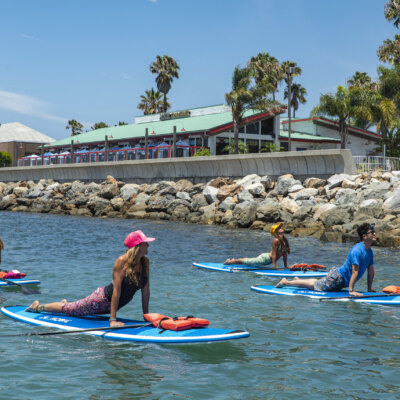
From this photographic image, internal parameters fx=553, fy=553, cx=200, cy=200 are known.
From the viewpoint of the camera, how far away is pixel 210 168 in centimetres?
3469

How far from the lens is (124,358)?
7125mm

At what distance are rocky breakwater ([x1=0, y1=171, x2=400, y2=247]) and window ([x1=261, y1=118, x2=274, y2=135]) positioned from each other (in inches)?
463

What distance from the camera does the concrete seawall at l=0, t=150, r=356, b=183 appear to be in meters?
29.2

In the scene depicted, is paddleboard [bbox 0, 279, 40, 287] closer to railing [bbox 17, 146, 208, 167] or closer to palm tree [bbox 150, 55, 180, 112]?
railing [bbox 17, 146, 208, 167]

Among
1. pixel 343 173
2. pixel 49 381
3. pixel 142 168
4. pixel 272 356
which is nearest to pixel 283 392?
pixel 272 356

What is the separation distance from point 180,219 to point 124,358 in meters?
24.0

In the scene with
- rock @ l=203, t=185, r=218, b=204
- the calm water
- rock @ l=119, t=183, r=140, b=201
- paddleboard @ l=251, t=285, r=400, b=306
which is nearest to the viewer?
the calm water

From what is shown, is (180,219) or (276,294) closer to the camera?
(276,294)

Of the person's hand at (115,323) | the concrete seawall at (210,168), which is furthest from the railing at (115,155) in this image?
the person's hand at (115,323)

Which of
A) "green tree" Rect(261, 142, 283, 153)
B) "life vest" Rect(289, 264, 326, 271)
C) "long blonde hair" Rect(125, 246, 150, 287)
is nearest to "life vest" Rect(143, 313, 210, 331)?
"long blonde hair" Rect(125, 246, 150, 287)

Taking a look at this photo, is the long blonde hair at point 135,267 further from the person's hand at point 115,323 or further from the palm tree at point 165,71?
the palm tree at point 165,71

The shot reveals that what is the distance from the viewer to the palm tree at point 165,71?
67688mm

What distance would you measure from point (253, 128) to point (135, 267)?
3763 cm

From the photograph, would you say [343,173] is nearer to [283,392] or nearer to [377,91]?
[377,91]
